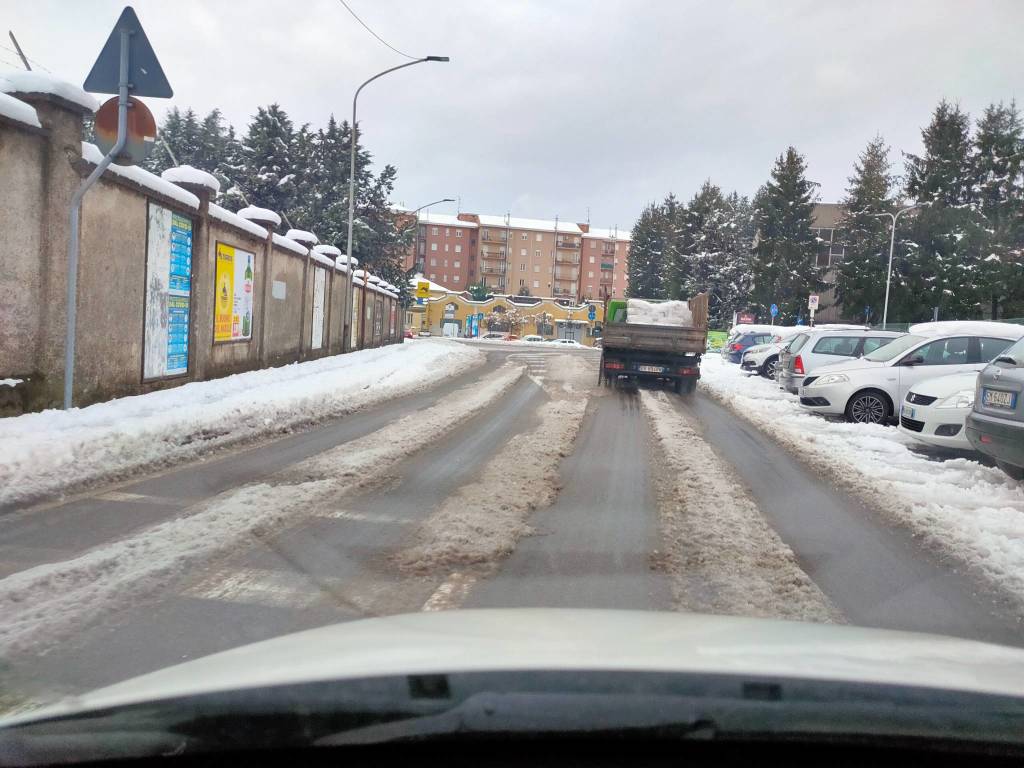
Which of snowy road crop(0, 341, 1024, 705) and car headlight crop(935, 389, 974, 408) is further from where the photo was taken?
car headlight crop(935, 389, 974, 408)

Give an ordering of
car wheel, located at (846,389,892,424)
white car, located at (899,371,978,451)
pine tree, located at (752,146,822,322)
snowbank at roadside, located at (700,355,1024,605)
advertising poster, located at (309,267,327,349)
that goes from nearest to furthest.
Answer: snowbank at roadside, located at (700,355,1024,605), white car, located at (899,371,978,451), car wheel, located at (846,389,892,424), advertising poster, located at (309,267,327,349), pine tree, located at (752,146,822,322)

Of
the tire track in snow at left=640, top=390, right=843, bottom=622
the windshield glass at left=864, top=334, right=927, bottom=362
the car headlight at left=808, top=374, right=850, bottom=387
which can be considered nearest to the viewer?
the tire track in snow at left=640, top=390, right=843, bottom=622

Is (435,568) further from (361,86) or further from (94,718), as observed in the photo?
(361,86)

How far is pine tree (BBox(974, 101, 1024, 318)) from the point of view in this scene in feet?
147

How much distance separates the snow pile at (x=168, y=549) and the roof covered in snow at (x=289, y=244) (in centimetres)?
1100

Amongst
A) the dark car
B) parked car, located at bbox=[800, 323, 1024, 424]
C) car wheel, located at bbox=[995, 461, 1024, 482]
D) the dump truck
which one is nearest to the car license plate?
car wheel, located at bbox=[995, 461, 1024, 482]

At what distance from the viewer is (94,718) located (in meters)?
1.58

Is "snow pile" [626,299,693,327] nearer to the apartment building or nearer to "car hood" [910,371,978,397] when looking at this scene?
"car hood" [910,371,978,397]

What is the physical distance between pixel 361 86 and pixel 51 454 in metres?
20.2

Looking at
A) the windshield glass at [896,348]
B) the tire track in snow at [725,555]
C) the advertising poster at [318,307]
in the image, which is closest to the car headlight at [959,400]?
the tire track in snow at [725,555]

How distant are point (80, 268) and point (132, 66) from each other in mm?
2631

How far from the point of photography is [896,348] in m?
13.1

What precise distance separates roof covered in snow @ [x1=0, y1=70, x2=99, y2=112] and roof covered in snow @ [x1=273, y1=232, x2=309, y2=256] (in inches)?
347

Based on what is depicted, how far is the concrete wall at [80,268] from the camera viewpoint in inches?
324
